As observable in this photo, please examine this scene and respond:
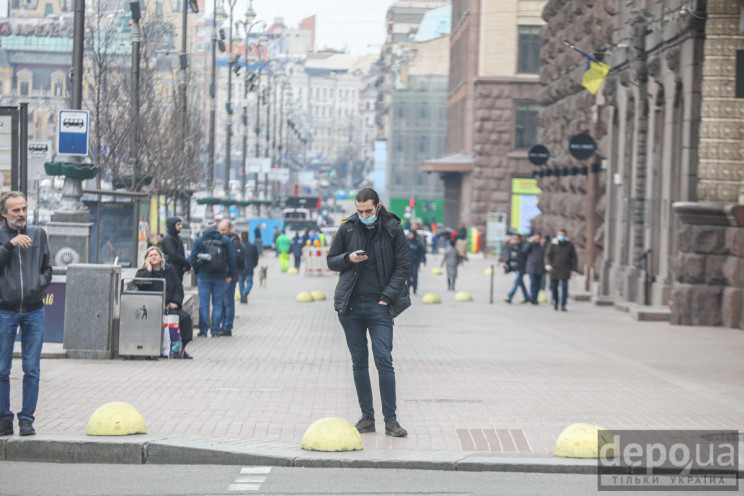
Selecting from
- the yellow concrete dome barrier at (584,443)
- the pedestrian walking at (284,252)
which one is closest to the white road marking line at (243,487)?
the yellow concrete dome barrier at (584,443)

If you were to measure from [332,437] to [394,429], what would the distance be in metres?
0.74

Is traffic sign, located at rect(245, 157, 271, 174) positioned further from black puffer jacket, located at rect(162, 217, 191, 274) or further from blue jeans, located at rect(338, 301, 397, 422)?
blue jeans, located at rect(338, 301, 397, 422)

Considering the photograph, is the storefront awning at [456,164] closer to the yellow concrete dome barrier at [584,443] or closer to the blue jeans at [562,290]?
the blue jeans at [562,290]

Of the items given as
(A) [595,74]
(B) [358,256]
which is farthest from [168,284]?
(A) [595,74]

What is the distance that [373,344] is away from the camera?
955cm

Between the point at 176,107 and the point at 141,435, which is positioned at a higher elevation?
the point at 176,107

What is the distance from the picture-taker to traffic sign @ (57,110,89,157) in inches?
620

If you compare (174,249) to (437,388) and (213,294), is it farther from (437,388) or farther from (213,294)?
(437,388)

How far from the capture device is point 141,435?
9297 mm

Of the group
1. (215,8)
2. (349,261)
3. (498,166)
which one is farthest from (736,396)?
(498,166)

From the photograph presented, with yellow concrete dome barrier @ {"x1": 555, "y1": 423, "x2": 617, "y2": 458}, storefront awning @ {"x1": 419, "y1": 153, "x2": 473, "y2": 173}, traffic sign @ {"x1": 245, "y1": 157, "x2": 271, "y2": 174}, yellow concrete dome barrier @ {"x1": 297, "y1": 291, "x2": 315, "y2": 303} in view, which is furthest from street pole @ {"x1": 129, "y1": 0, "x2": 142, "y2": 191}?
storefront awning @ {"x1": 419, "y1": 153, "x2": 473, "y2": 173}

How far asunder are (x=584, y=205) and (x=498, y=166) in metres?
27.4

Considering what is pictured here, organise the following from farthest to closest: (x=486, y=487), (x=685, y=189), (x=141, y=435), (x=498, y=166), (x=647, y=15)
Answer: (x=498, y=166) → (x=647, y=15) → (x=685, y=189) → (x=141, y=435) → (x=486, y=487)

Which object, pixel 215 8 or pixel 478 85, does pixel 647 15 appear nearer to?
pixel 215 8
